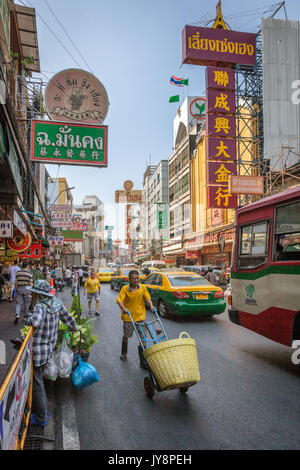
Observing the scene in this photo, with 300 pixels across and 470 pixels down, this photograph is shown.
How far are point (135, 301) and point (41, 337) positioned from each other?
2291 millimetres

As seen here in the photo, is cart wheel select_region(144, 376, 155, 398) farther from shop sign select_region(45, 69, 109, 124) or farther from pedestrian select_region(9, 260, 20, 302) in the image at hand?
pedestrian select_region(9, 260, 20, 302)

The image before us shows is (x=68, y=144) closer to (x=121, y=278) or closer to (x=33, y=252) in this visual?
(x=121, y=278)

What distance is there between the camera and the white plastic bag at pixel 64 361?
14.4 feet

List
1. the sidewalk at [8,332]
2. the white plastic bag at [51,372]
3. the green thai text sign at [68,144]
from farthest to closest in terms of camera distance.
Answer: the green thai text sign at [68,144] < the sidewalk at [8,332] < the white plastic bag at [51,372]

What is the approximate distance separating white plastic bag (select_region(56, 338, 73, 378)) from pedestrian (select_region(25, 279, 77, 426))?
0.59 meters

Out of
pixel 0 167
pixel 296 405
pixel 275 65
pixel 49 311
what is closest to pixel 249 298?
pixel 296 405

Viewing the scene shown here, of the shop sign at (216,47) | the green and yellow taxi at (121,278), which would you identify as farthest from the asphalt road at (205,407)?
the shop sign at (216,47)

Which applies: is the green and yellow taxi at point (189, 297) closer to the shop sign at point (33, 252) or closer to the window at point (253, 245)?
the window at point (253, 245)

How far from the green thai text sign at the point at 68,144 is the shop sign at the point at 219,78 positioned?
59.9 feet

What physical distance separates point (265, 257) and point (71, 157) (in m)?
5.26

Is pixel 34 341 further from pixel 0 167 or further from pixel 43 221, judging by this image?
pixel 43 221

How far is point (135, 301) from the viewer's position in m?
5.85

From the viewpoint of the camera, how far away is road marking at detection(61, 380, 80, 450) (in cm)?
328

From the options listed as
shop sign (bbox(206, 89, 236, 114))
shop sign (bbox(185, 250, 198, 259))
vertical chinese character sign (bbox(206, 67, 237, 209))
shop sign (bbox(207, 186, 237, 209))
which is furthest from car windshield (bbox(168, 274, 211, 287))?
shop sign (bbox(185, 250, 198, 259))
